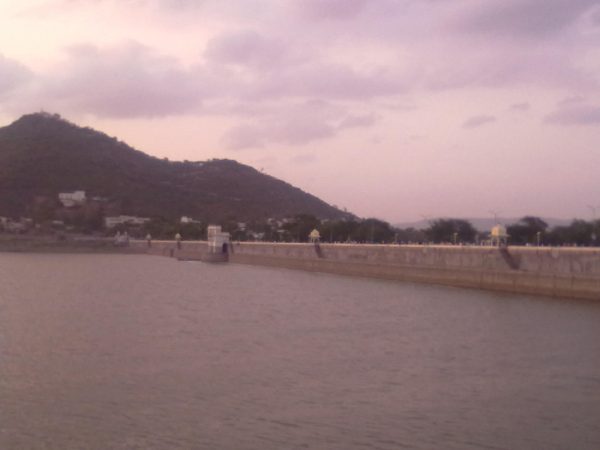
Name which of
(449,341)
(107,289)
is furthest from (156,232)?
(449,341)

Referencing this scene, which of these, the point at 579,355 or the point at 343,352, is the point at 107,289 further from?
the point at 579,355

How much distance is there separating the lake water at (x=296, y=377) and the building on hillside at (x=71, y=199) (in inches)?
4584

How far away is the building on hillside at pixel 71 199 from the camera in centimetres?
14438

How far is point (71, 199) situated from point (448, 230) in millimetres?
83105

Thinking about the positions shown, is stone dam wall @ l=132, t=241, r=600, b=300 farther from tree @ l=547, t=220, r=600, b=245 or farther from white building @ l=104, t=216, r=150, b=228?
white building @ l=104, t=216, r=150, b=228

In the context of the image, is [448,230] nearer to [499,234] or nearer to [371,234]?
[371,234]

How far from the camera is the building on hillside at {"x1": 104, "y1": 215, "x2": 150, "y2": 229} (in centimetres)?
14184

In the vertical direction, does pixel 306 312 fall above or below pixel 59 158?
below

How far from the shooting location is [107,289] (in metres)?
41.3

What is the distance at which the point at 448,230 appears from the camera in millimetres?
85438

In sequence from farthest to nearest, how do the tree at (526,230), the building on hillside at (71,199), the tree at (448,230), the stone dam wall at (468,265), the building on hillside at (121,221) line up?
the building on hillside at (71,199)
the building on hillside at (121,221)
the tree at (448,230)
the tree at (526,230)
the stone dam wall at (468,265)

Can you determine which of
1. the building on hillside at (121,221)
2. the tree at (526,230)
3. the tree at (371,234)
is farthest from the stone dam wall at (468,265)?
the building on hillside at (121,221)

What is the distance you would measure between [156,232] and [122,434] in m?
119

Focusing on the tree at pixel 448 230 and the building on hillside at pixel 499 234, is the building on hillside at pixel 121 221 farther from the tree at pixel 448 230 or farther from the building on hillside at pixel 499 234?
the building on hillside at pixel 499 234
